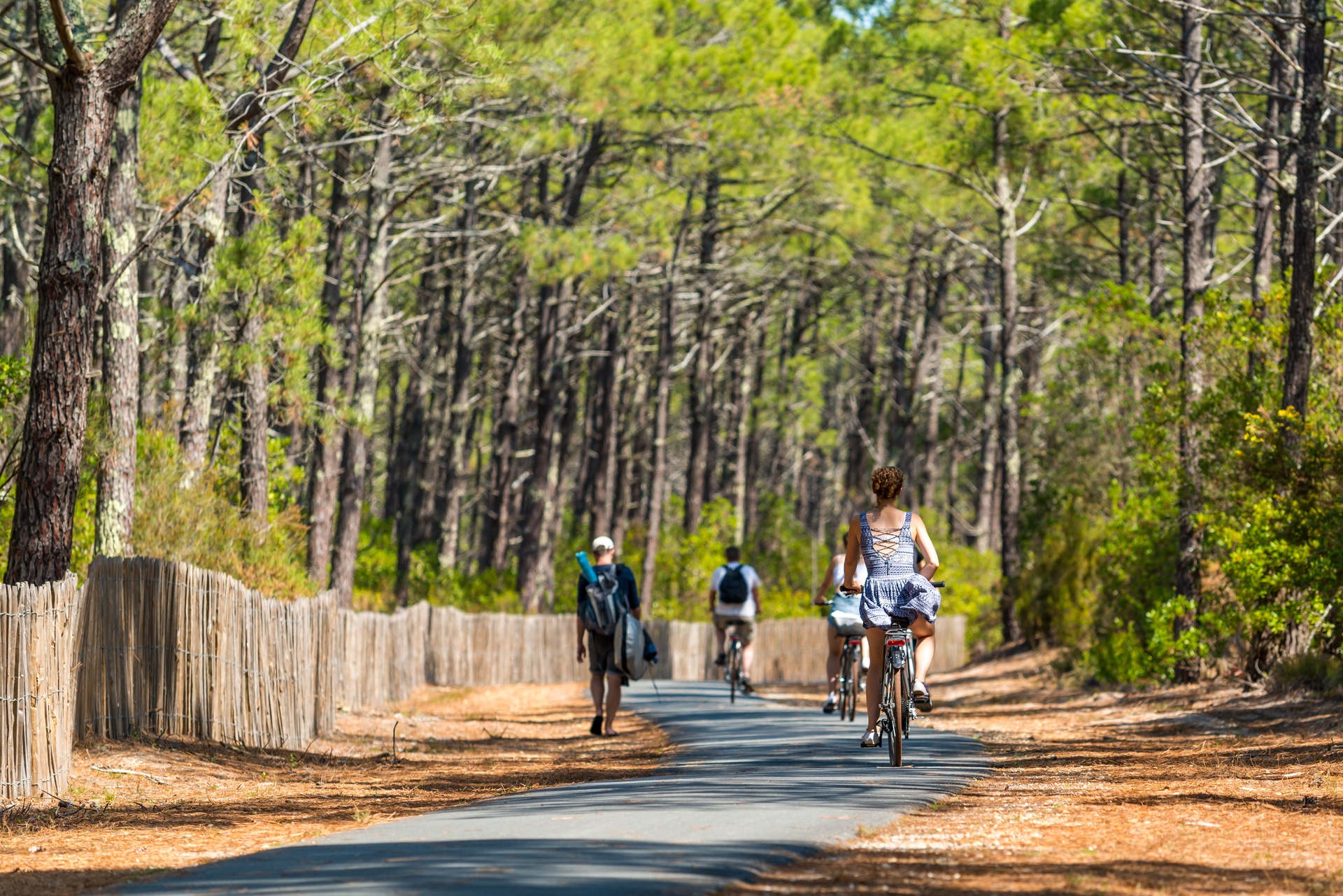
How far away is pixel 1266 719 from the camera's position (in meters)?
14.0

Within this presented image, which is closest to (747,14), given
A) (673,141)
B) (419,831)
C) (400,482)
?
(673,141)

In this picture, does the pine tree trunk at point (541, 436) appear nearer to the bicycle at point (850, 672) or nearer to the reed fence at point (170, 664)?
the reed fence at point (170, 664)

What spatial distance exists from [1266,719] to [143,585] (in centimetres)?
920

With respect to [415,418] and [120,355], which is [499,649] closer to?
[415,418]

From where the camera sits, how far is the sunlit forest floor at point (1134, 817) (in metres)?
6.25

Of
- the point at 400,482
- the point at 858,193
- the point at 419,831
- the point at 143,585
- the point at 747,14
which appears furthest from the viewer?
the point at 400,482

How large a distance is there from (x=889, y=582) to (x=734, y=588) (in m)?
9.69

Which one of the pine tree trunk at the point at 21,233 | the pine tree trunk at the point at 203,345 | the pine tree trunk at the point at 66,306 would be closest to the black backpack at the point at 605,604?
the pine tree trunk at the point at 66,306

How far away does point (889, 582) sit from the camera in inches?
402

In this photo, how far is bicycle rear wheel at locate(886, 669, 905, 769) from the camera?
33.3 ft

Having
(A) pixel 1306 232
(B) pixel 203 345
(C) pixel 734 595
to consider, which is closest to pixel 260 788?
(B) pixel 203 345

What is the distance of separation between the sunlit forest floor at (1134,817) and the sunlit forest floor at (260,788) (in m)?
2.69

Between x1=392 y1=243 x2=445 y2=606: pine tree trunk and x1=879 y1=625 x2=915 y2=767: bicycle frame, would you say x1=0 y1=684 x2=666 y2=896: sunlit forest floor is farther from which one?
x1=392 y1=243 x2=445 y2=606: pine tree trunk

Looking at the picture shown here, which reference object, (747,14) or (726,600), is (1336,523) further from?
(747,14)
